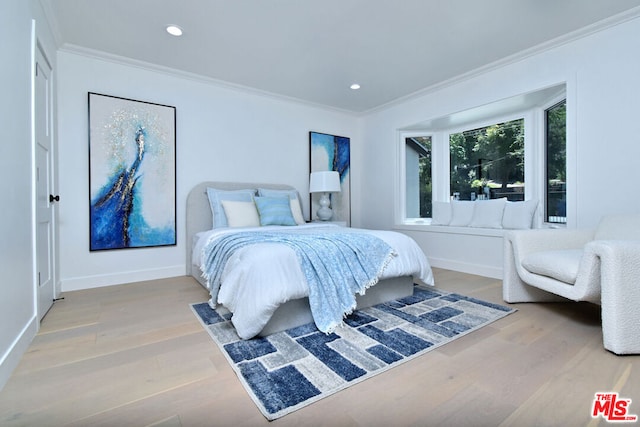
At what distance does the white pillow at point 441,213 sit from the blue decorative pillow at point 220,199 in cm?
267

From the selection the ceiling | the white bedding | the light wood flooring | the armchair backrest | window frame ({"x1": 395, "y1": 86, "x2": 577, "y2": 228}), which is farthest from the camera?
window frame ({"x1": 395, "y1": 86, "x2": 577, "y2": 228})

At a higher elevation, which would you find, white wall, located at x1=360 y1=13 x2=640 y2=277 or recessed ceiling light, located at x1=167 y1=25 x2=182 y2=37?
recessed ceiling light, located at x1=167 y1=25 x2=182 y2=37

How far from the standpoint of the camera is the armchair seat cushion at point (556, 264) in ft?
6.27

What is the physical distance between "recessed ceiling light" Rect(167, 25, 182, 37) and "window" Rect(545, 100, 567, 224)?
3885 millimetres

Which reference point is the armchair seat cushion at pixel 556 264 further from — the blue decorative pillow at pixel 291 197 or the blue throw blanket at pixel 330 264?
the blue decorative pillow at pixel 291 197

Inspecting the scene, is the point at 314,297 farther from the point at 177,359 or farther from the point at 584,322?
the point at 584,322

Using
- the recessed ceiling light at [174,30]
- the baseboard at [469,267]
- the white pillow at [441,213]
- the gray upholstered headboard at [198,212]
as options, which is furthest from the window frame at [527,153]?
the recessed ceiling light at [174,30]

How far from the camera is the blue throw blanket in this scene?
197 centimetres

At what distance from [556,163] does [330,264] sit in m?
2.98

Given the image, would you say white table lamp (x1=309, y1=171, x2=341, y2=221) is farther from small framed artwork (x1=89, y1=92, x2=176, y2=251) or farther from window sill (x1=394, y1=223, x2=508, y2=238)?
small framed artwork (x1=89, y1=92, x2=176, y2=251)

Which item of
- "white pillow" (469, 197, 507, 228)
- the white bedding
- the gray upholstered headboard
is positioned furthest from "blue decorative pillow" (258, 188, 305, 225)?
"white pillow" (469, 197, 507, 228)

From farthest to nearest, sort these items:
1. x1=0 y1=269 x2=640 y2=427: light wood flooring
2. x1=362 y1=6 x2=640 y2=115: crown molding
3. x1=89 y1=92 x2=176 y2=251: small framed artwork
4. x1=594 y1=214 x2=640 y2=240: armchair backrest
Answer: x1=89 y1=92 x2=176 y2=251: small framed artwork < x1=362 y1=6 x2=640 y2=115: crown molding < x1=594 y1=214 x2=640 y2=240: armchair backrest < x1=0 y1=269 x2=640 y2=427: light wood flooring

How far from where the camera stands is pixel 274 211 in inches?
139

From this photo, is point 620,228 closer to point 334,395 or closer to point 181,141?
point 334,395
